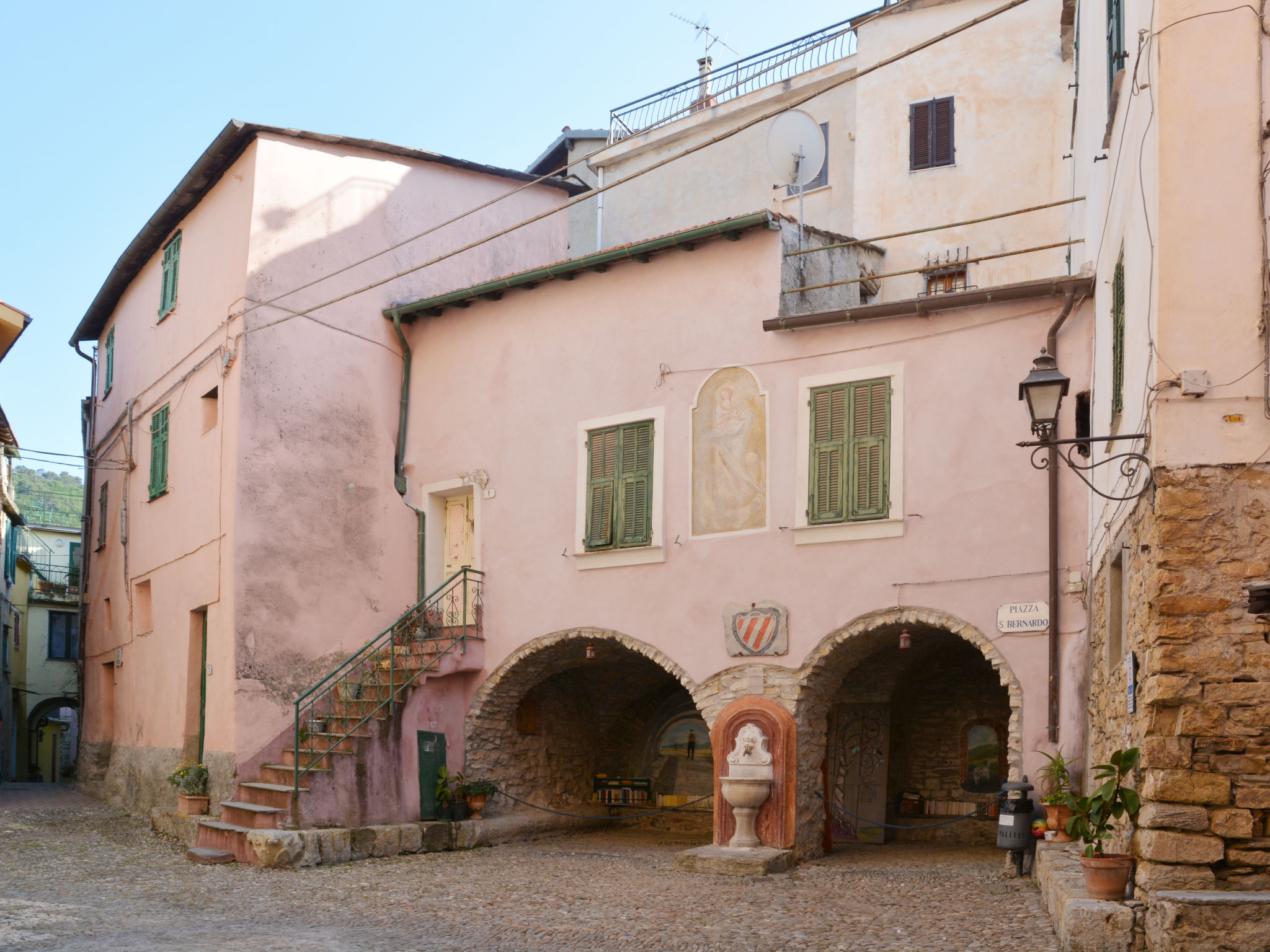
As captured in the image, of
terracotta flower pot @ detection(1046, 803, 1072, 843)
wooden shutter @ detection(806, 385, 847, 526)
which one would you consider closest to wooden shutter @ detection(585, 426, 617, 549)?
wooden shutter @ detection(806, 385, 847, 526)

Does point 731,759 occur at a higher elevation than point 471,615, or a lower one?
lower

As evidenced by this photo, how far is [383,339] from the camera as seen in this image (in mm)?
16172

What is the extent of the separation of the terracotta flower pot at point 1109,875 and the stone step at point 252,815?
8412mm

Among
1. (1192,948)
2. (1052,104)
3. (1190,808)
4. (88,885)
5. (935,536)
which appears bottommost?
(88,885)

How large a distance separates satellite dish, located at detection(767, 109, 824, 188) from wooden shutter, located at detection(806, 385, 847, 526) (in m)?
2.87

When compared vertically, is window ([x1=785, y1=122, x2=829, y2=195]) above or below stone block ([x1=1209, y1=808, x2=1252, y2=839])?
above

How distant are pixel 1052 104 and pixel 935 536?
7.38 meters

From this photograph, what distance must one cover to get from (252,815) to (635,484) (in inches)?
201

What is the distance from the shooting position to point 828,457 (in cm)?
1237

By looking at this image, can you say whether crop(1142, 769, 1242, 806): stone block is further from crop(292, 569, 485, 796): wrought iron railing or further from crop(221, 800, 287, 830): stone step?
crop(221, 800, 287, 830): stone step

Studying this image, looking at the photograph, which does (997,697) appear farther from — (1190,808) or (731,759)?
(1190,808)

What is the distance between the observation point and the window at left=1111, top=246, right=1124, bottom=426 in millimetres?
8305

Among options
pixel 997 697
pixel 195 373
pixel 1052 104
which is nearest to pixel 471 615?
pixel 195 373

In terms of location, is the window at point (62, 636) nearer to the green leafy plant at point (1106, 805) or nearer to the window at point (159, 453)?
the window at point (159, 453)
